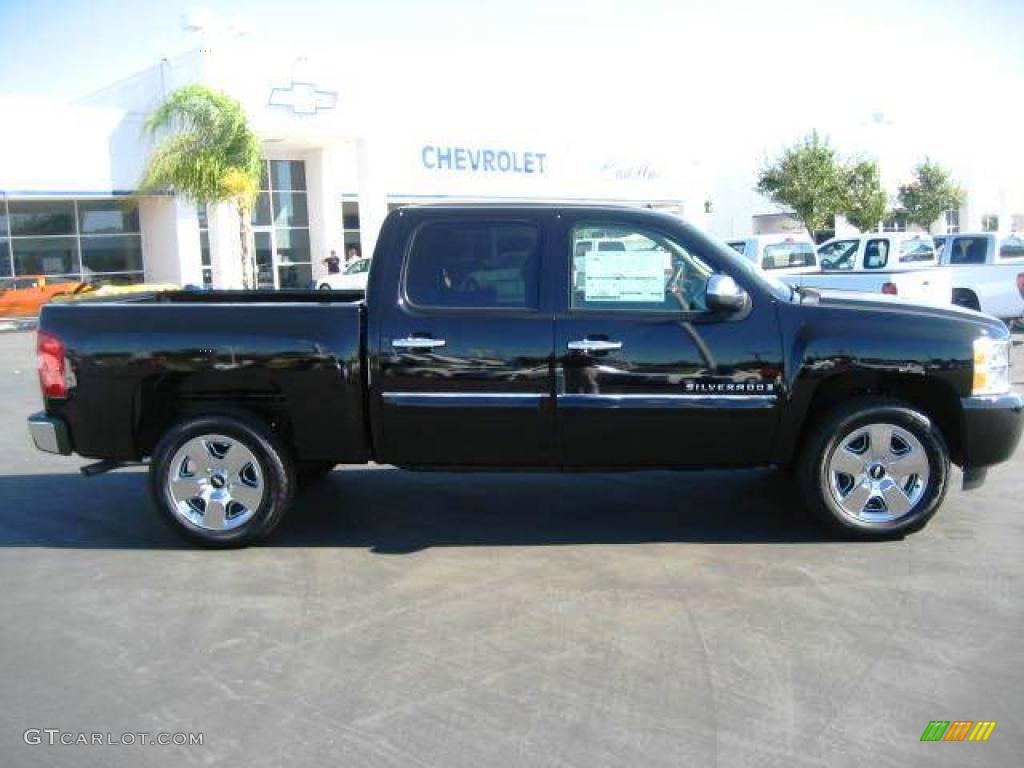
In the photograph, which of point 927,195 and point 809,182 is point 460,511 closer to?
point 809,182

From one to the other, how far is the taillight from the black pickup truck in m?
0.01

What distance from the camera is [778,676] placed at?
4.04 meters

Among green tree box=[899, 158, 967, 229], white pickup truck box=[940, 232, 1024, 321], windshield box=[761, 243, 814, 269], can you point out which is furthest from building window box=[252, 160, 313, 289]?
green tree box=[899, 158, 967, 229]

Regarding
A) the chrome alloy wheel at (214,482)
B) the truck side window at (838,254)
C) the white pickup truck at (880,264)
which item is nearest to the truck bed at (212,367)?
the chrome alloy wheel at (214,482)

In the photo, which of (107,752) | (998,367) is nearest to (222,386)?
(107,752)

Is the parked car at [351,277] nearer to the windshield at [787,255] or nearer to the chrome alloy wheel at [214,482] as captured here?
the windshield at [787,255]

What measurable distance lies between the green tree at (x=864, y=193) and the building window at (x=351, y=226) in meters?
19.6

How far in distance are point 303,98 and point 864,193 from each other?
2318cm

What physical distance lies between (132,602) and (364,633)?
4.35 feet

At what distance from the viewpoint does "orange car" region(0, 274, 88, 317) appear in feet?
90.5

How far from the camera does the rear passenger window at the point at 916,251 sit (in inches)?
725

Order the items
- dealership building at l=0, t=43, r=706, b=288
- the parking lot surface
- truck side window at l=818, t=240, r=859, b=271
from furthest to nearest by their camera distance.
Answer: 1. dealership building at l=0, t=43, r=706, b=288
2. truck side window at l=818, t=240, r=859, b=271
3. the parking lot surface

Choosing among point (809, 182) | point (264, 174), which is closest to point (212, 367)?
point (264, 174)

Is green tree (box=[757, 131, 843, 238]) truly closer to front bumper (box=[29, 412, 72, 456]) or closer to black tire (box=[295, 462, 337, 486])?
black tire (box=[295, 462, 337, 486])
